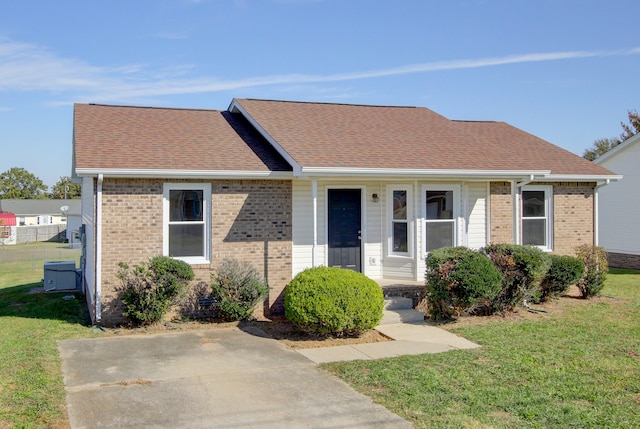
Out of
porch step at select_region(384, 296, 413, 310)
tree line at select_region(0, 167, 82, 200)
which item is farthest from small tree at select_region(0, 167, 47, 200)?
porch step at select_region(384, 296, 413, 310)

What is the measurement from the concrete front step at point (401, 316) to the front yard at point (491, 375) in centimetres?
99

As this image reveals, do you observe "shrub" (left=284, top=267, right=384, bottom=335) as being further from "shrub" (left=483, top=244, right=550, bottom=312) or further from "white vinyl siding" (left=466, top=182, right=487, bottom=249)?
"white vinyl siding" (left=466, top=182, right=487, bottom=249)

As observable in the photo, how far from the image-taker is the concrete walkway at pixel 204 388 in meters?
6.21

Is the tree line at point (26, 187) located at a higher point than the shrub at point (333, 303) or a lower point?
higher

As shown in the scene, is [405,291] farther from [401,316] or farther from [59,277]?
[59,277]

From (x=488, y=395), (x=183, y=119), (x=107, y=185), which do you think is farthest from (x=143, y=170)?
(x=488, y=395)

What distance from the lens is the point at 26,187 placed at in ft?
328

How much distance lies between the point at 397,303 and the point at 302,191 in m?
3.05

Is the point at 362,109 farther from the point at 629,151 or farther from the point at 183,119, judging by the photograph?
the point at 629,151

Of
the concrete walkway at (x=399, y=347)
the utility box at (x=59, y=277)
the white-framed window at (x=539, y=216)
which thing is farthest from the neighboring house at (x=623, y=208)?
the utility box at (x=59, y=277)

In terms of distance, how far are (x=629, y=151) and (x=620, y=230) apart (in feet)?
9.81

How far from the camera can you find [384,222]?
44.0ft

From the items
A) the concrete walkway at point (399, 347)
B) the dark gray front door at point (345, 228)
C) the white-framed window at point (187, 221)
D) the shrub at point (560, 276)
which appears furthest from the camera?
the dark gray front door at point (345, 228)

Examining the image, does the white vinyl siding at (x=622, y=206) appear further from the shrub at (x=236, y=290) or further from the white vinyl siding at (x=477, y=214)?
the shrub at (x=236, y=290)
